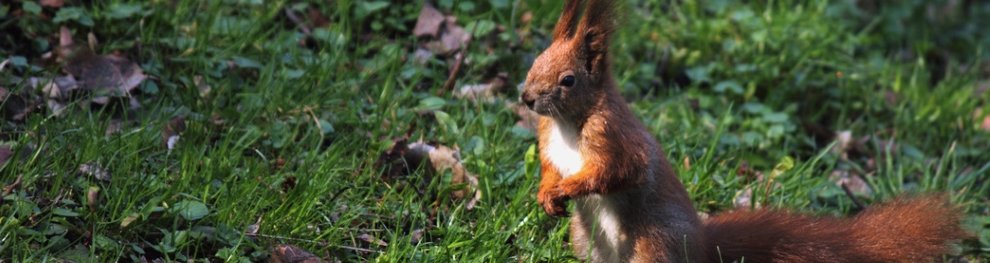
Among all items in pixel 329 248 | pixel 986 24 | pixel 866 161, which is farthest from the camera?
pixel 986 24

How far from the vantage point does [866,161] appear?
A: 4.06m

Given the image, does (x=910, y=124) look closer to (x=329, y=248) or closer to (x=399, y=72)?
(x=399, y=72)

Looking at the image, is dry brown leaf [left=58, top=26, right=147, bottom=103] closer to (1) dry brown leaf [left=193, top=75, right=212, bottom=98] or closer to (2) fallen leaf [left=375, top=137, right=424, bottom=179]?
(1) dry brown leaf [left=193, top=75, right=212, bottom=98]

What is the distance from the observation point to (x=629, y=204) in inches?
103

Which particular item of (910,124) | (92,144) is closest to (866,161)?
(910,124)

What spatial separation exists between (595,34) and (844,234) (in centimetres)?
76

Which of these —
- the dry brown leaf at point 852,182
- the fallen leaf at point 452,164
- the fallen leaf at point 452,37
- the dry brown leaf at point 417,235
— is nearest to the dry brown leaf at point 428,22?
the fallen leaf at point 452,37

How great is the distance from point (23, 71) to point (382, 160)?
3.34 ft

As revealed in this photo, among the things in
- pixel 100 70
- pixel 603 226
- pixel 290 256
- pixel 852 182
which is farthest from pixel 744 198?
pixel 100 70

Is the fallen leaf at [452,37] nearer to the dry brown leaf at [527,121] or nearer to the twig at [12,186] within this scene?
the dry brown leaf at [527,121]

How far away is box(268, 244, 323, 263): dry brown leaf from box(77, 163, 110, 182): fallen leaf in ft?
1.47

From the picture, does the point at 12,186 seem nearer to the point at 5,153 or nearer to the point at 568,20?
the point at 5,153

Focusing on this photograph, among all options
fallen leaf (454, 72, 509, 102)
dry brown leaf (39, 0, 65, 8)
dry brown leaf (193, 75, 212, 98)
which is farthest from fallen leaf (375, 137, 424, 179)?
dry brown leaf (39, 0, 65, 8)

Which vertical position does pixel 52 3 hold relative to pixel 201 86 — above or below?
above
